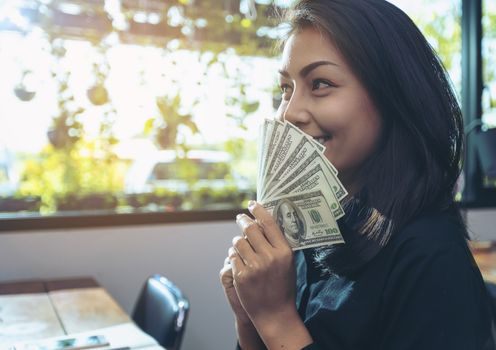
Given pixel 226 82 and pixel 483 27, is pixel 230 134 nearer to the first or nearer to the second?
pixel 226 82

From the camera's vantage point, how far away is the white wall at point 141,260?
8.27ft

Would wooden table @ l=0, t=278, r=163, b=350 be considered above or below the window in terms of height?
below

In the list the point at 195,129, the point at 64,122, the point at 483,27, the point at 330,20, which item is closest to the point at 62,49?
the point at 64,122

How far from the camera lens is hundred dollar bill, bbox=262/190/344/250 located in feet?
3.31

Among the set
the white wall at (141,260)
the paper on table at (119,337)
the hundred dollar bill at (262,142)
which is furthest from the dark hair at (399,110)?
the white wall at (141,260)

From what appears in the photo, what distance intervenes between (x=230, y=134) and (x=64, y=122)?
2.83ft

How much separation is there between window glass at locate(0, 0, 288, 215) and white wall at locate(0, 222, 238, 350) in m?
0.15

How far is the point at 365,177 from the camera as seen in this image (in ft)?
3.37

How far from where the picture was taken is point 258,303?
3.18ft

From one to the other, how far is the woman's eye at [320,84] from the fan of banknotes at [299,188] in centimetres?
8

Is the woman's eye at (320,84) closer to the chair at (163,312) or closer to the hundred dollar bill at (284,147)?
the hundred dollar bill at (284,147)

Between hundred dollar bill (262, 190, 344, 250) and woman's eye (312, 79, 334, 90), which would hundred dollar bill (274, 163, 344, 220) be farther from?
woman's eye (312, 79, 334, 90)

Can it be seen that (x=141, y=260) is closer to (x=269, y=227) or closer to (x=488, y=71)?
(x=269, y=227)

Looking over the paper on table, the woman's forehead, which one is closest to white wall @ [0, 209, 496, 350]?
the paper on table
